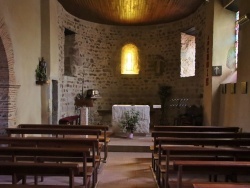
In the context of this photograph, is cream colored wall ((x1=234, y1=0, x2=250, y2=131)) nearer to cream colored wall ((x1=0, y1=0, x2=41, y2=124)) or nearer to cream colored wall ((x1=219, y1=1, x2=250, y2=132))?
cream colored wall ((x1=219, y1=1, x2=250, y2=132))

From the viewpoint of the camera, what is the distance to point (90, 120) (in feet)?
38.8

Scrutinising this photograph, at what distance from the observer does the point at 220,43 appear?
8320 mm

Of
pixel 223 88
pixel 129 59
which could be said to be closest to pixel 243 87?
pixel 223 88

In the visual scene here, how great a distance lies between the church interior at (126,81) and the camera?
443 cm

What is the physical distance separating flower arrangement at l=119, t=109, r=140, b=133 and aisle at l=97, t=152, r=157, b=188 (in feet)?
4.63

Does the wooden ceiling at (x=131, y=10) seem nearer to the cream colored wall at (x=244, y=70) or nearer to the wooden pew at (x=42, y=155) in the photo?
the cream colored wall at (x=244, y=70)

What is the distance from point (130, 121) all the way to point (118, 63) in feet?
16.3

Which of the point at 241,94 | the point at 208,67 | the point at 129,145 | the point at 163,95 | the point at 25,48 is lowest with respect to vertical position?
the point at 129,145

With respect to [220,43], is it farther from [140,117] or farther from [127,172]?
[127,172]

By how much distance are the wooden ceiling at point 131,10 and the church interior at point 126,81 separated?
0.13 ft

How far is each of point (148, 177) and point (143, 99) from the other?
24.9ft

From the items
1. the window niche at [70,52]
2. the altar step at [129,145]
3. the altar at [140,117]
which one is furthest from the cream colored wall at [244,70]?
the window niche at [70,52]

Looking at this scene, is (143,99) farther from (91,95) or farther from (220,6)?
(220,6)

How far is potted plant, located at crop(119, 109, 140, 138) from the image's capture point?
805 cm
